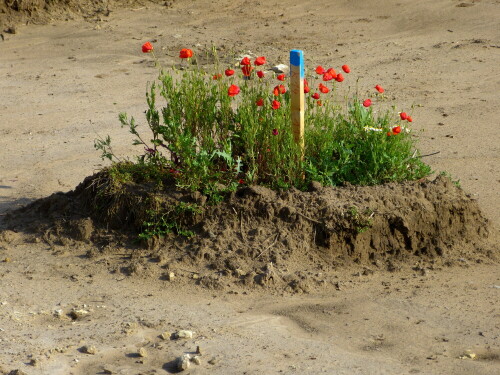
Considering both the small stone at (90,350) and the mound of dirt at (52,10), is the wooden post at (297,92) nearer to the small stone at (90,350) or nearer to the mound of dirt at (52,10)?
the small stone at (90,350)

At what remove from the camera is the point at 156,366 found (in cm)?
405

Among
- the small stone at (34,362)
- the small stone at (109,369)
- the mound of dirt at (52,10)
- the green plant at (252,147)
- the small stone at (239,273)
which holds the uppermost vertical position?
the mound of dirt at (52,10)

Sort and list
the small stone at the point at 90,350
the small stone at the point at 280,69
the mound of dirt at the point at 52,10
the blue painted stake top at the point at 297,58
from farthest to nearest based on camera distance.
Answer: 1. the mound of dirt at the point at 52,10
2. the small stone at the point at 280,69
3. the blue painted stake top at the point at 297,58
4. the small stone at the point at 90,350

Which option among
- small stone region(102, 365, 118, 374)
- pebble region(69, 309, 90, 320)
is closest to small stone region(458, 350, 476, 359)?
small stone region(102, 365, 118, 374)

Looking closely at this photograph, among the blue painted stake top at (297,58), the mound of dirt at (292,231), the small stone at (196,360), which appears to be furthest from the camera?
the blue painted stake top at (297,58)

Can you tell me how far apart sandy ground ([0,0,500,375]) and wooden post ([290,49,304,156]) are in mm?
1081

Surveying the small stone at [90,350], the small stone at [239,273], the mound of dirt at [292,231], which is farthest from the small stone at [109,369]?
the small stone at [239,273]

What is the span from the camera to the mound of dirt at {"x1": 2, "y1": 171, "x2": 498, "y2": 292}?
201 inches

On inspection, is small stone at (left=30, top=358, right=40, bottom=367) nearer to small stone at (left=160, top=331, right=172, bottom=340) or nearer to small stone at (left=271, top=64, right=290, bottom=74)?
small stone at (left=160, top=331, right=172, bottom=340)

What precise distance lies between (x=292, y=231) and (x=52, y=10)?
7960mm

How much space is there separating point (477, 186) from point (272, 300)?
2.53m

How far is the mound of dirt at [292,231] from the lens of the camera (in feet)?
16.7

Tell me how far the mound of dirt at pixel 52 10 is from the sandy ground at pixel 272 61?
0.71 ft

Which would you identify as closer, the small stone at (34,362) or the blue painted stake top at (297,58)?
the small stone at (34,362)
